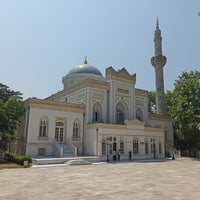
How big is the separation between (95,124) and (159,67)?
20.9 meters

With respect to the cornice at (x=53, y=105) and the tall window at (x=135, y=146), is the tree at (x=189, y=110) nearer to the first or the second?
the tall window at (x=135, y=146)

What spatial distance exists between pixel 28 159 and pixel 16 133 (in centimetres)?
1008

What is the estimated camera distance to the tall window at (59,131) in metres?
24.4

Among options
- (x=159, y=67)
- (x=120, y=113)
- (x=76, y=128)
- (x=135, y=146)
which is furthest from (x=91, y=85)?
(x=159, y=67)

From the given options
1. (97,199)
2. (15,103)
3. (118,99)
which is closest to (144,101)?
(118,99)

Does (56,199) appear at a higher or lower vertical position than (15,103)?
lower

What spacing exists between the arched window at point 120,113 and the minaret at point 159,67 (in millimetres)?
10756

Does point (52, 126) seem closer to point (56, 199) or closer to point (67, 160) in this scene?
point (67, 160)

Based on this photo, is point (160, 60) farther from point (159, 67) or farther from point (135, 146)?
point (135, 146)

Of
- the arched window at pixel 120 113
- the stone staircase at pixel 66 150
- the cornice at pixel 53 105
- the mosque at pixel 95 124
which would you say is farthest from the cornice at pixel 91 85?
the stone staircase at pixel 66 150

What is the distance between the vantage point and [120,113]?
2970 cm

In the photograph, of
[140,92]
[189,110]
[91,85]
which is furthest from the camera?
[140,92]

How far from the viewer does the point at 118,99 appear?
94.9ft

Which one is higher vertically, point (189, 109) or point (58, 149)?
point (189, 109)
